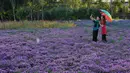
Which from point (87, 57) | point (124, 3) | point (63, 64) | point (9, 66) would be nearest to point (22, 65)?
point (9, 66)

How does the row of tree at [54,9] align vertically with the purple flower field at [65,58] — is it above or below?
above

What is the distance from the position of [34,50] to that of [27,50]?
0.31m

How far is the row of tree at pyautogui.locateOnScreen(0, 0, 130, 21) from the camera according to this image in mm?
38406

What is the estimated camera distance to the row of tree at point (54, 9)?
38.4 m

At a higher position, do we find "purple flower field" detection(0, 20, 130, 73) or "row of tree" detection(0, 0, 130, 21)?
"row of tree" detection(0, 0, 130, 21)

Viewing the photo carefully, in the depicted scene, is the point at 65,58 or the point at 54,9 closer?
the point at 65,58

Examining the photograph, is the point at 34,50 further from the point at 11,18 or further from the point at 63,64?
the point at 11,18

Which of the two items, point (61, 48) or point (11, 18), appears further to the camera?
point (11, 18)

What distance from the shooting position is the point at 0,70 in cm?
903

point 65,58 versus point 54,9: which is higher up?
point 54,9

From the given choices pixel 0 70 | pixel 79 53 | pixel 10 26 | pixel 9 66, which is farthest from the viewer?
pixel 10 26

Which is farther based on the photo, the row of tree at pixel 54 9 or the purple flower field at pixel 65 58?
the row of tree at pixel 54 9

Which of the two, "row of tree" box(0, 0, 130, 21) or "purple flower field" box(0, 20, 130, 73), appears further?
"row of tree" box(0, 0, 130, 21)

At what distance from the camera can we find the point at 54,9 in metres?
38.9
